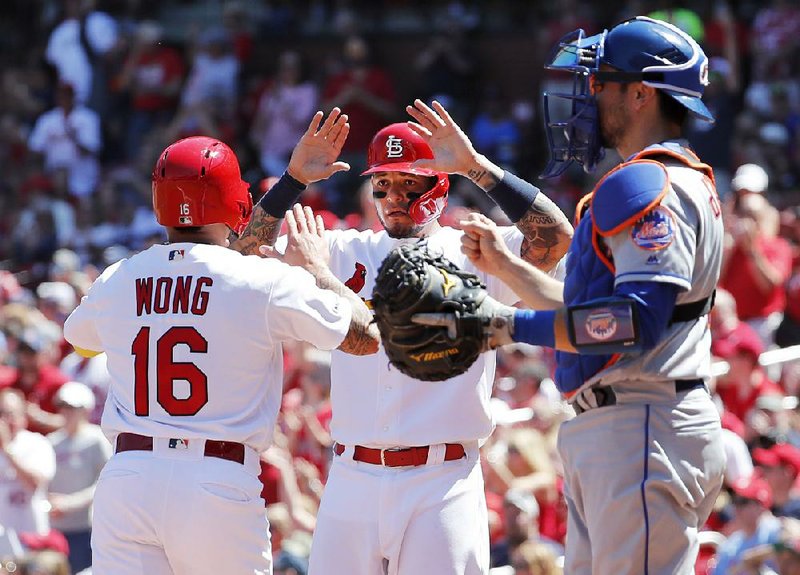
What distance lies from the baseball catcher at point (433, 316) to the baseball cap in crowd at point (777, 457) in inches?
150

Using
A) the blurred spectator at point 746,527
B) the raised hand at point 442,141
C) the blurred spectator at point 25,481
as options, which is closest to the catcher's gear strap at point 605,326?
the raised hand at point 442,141

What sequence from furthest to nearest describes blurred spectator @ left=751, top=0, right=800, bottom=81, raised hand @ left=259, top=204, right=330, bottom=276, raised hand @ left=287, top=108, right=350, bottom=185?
blurred spectator @ left=751, top=0, right=800, bottom=81 < raised hand @ left=287, top=108, right=350, bottom=185 < raised hand @ left=259, top=204, right=330, bottom=276

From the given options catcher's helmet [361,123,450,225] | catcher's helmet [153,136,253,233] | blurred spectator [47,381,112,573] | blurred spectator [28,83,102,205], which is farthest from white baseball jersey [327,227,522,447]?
blurred spectator [28,83,102,205]

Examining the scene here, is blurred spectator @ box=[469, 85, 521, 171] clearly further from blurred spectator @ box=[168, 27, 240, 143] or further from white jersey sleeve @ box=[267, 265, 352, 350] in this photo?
white jersey sleeve @ box=[267, 265, 352, 350]

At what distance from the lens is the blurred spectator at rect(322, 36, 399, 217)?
1511 centimetres

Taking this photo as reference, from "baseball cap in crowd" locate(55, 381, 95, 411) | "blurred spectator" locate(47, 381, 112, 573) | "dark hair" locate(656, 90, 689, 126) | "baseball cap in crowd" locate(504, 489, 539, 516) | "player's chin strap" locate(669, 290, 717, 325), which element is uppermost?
"dark hair" locate(656, 90, 689, 126)

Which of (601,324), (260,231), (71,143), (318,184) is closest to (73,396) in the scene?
(260,231)

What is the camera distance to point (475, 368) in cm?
503

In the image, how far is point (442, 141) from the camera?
504 centimetres

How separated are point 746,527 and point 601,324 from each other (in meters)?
3.48

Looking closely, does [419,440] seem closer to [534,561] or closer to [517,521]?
[534,561]

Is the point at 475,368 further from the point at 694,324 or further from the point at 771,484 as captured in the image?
the point at 771,484

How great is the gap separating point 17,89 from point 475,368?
14.0m

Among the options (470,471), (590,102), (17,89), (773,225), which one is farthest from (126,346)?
(17,89)
